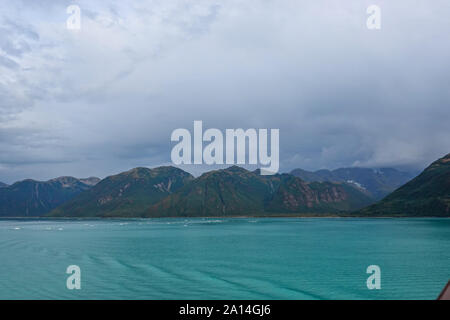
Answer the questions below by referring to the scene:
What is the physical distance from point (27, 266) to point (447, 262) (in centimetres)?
7559

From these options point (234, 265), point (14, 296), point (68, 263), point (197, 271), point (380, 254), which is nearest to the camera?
point (14, 296)

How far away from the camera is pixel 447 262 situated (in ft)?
213

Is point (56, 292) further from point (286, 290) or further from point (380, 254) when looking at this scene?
point (380, 254)

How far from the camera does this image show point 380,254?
78.0 m
